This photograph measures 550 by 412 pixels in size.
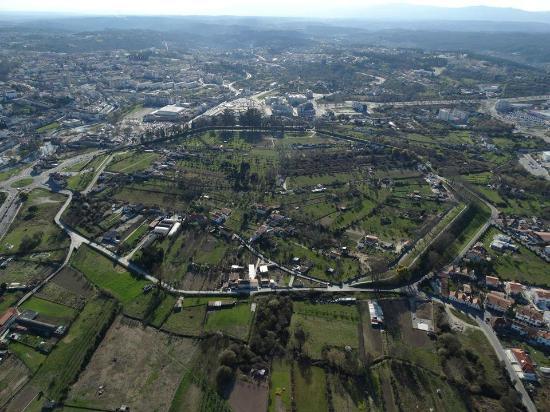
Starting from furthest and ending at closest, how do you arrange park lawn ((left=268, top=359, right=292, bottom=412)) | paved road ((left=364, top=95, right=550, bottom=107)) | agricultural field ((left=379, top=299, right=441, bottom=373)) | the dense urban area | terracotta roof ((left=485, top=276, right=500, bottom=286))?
paved road ((left=364, top=95, right=550, bottom=107)), terracotta roof ((left=485, top=276, right=500, bottom=286)), agricultural field ((left=379, top=299, right=441, bottom=373)), the dense urban area, park lawn ((left=268, top=359, right=292, bottom=412))

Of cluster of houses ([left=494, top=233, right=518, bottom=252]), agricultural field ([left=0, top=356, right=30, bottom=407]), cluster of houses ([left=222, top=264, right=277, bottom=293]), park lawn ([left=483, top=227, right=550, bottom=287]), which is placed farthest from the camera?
cluster of houses ([left=494, top=233, right=518, bottom=252])

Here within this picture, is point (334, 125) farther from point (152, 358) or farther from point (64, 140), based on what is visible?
point (152, 358)

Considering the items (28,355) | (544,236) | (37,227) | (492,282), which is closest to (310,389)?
(28,355)

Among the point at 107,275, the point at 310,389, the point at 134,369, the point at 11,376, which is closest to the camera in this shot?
the point at 310,389

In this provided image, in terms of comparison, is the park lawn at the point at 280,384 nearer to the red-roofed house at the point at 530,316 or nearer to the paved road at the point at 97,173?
the red-roofed house at the point at 530,316

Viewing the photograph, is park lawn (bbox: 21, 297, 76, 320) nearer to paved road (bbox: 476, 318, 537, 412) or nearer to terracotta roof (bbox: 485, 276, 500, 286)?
paved road (bbox: 476, 318, 537, 412)

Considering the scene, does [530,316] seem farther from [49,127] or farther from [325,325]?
[49,127]

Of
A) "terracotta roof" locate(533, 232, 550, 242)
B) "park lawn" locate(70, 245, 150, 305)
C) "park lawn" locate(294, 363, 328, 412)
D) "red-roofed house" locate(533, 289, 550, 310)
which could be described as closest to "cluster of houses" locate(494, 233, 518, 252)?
"terracotta roof" locate(533, 232, 550, 242)
